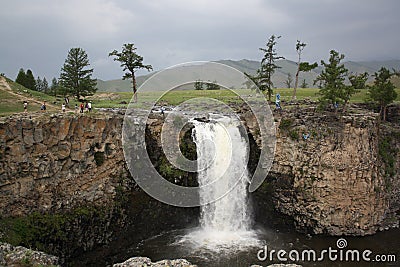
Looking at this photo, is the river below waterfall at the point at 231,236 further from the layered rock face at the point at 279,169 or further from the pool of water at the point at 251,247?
the layered rock face at the point at 279,169

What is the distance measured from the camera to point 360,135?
2325cm

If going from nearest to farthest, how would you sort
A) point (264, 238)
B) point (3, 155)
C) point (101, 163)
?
1. point (3, 155)
2. point (101, 163)
3. point (264, 238)

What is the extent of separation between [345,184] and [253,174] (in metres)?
6.82

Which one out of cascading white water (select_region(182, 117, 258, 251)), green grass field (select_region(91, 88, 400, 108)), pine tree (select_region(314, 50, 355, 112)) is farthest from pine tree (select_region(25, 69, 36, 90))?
pine tree (select_region(314, 50, 355, 112))

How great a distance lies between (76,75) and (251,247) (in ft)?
70.9

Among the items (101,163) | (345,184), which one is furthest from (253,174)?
(101,163)

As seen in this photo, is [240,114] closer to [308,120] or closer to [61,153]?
[308,120]

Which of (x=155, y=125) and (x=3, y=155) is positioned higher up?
(x=155, y=125)

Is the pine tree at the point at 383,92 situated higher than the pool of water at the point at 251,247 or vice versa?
the pine tree at the point at 383,92

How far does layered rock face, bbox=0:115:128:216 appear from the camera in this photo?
18.1 m

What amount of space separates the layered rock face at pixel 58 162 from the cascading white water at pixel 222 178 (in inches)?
246
